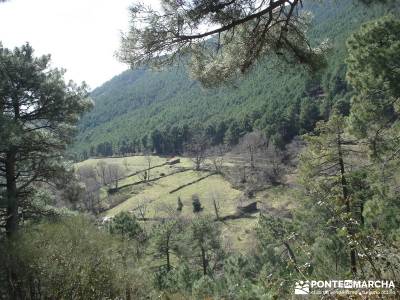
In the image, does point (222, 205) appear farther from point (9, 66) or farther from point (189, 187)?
point (9, 66)

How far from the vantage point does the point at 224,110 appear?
420 ft

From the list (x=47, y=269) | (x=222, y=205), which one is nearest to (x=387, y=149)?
(x=47, y=269)

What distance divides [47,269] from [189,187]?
60325mm

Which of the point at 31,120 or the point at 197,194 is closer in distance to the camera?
the point at 31,120

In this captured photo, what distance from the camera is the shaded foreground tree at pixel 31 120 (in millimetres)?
11742

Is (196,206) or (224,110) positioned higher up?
(224,110)

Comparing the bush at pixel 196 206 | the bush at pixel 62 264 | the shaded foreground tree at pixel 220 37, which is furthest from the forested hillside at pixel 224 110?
the shaded foreground tree at pixel 220 37

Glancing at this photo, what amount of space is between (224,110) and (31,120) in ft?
383

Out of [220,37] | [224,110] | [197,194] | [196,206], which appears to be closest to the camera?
[220,37]

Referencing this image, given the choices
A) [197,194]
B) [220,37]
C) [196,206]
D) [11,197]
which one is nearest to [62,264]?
[11,197]

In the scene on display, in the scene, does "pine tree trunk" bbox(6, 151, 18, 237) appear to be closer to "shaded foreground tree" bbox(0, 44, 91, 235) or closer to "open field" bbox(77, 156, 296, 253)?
"shaded foreground tree" bbox(0, 44, 91, 235)

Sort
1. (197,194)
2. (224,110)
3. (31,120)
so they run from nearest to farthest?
(31,120)
(197,194)
(224,110)

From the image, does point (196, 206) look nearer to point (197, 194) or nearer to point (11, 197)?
point (197, 194)

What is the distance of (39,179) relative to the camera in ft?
42.4
